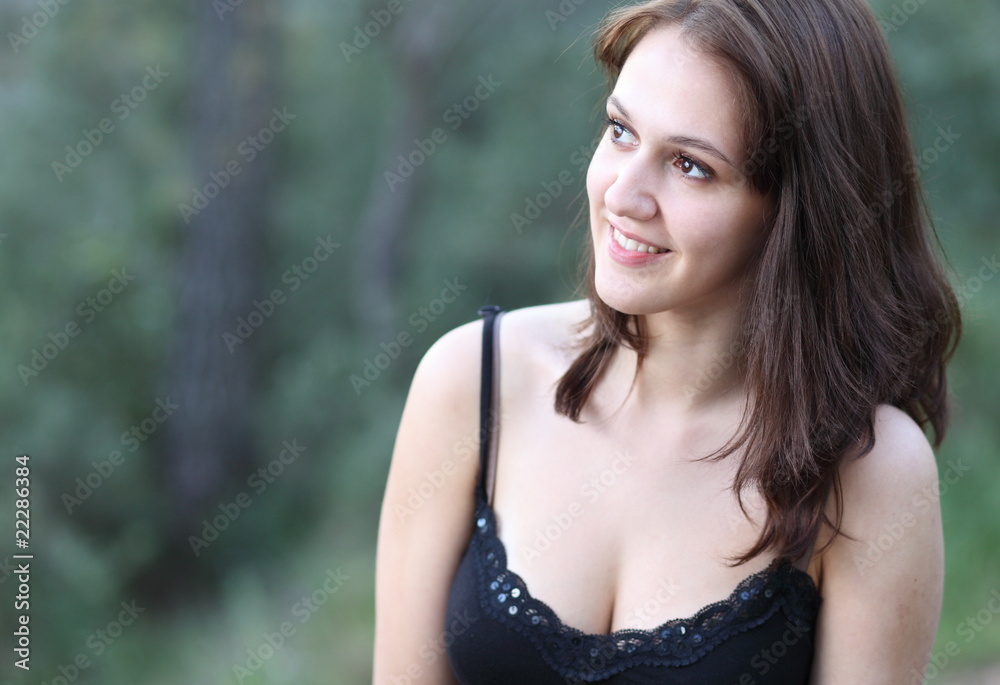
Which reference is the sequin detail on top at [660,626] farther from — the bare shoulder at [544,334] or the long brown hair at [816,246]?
the bare shoulder at [544,334]

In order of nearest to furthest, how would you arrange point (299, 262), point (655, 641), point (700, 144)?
point (700, 144) → point (655, 641) → point (299, 262)

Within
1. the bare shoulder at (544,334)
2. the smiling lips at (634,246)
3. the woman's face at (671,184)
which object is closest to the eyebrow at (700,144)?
the woman's face at (671,184)

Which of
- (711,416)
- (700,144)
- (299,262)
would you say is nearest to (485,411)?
(711,416)

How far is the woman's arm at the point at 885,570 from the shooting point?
62.3 inches

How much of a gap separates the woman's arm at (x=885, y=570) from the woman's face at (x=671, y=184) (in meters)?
0.43

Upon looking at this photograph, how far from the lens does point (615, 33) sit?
1696 mm

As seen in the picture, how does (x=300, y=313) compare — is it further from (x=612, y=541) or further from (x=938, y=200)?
(x=612, y=541)

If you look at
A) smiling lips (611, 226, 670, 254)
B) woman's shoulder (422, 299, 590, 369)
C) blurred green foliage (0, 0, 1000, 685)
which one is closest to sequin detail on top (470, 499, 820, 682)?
woman's shoulder (422, 299, 590, 369)

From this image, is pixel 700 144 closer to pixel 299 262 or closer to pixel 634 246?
pixel 634 246

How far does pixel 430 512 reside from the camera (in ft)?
5.87

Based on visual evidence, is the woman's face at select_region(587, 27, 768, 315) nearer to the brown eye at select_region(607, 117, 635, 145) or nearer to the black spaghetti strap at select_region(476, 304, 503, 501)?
the brown eye at select_region(607, 117, 635, 145)

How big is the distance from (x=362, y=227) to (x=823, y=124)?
212 inches

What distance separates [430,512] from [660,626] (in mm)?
471

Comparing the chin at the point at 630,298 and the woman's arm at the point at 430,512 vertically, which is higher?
the chin at the point at 630,298
